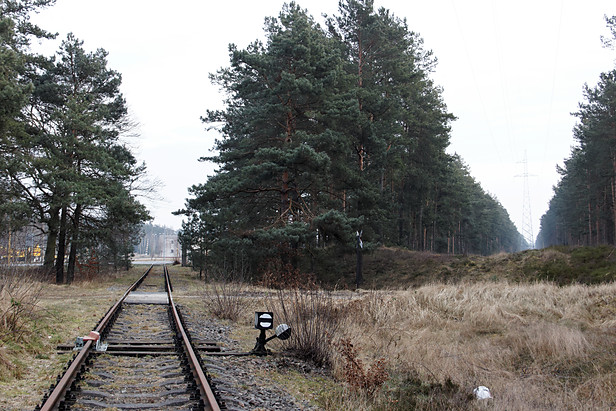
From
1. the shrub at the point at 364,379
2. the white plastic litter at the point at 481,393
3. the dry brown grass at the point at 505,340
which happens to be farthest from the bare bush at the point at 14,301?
the white plastic litter at the point at 481,393

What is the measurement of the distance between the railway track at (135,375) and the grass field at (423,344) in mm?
411

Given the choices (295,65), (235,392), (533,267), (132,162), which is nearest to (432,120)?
(533,267)

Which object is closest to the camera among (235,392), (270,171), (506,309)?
(235,392)

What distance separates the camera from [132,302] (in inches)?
586

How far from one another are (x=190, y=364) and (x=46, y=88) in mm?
23735

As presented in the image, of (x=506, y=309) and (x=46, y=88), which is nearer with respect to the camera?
(x=506, y=309)

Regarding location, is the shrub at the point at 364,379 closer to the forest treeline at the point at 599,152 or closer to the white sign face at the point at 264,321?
the white sign face at the point at 264,321

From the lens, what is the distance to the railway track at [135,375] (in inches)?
190

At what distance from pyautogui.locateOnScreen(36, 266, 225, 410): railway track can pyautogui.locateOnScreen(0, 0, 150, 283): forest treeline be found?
16.5m

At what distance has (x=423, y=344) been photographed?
9742 millimetres

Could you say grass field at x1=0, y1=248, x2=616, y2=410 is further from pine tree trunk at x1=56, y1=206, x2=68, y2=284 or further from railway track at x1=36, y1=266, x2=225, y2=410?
pine tree trunk at x1=56, y1=206, x2=68, y2=284

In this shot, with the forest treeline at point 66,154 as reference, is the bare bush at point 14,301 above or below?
below

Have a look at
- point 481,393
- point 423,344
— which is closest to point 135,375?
point 481,393

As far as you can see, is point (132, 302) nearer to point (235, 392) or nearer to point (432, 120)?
point (235, 392)
